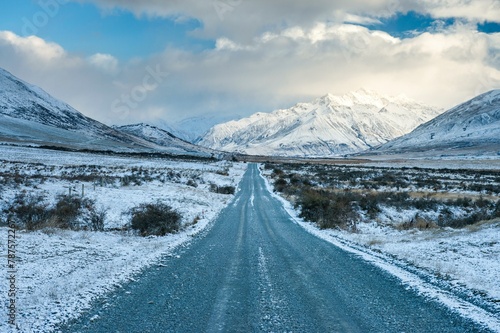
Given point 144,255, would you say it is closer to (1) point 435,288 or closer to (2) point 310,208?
(1) point 435,288

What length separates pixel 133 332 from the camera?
6203 millimetres

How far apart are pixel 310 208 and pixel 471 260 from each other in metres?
13.8

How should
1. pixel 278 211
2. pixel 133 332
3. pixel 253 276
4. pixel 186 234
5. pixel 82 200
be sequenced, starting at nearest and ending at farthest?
pixel 133 332 < pixel 253 276 < pixel 186 234 < pixel 82 200 < pixel 278 211

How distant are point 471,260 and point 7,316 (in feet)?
38.5

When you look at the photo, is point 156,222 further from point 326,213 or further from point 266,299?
point 266,299

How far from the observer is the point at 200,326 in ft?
21.5

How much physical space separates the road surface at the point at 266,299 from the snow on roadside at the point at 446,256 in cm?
46

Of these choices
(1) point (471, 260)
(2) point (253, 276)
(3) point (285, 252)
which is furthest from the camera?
(3) point (285, 252)

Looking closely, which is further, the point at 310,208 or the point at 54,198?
the point at 310,208

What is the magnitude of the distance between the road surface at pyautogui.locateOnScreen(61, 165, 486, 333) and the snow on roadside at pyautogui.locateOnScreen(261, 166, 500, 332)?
460 millimetres

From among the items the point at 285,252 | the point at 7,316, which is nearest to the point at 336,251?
the point at 285,252

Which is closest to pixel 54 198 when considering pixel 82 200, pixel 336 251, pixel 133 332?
pixel 82 200

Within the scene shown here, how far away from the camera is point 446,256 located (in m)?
12.3

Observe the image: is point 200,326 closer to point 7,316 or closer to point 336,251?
point 7,316
